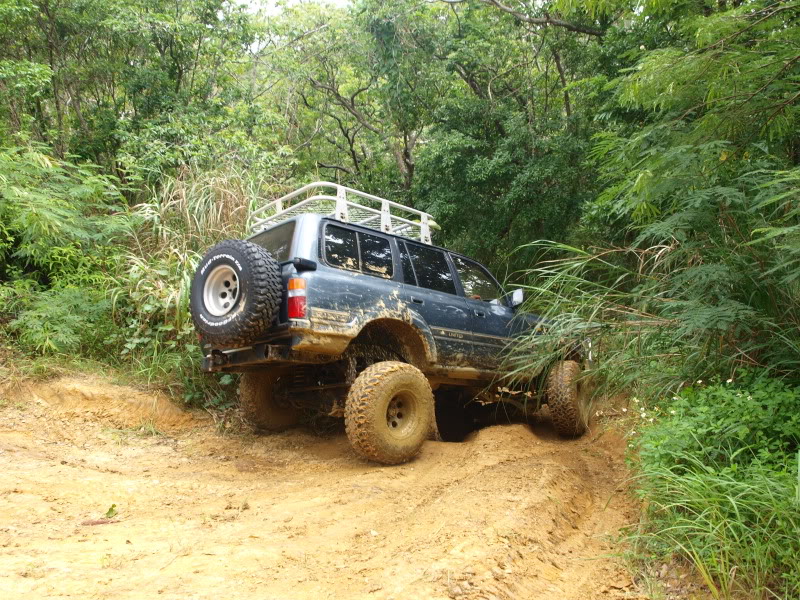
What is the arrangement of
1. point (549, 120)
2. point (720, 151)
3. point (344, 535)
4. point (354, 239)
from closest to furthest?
point (344, 535)
point (720, 151)
point (354, 239)
point (549, 120)

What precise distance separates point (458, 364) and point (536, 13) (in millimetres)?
8636

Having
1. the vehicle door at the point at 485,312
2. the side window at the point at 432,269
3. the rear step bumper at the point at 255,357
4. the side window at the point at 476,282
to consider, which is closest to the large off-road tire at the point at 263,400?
the rear step bumper at the point at 255,357

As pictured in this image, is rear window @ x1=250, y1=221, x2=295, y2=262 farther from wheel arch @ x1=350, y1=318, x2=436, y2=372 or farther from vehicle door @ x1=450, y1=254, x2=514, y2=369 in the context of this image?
vehicle door @ x1=450, y1=254, x2=514, y2=369

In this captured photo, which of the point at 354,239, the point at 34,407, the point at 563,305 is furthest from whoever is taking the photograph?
the point at 34,407

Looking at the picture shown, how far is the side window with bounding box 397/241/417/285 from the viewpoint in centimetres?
548

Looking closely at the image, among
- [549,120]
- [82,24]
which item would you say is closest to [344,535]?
[549,120]

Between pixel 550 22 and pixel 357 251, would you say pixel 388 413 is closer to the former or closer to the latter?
pixel 357 251

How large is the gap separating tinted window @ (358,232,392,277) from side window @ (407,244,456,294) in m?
0.37

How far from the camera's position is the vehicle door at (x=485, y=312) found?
6.00 metres

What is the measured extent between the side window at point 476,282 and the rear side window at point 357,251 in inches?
46.6

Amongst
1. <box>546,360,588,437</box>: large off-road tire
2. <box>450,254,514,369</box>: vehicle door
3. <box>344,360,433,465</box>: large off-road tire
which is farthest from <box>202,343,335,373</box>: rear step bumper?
<box>546,360,588,437</box>: large off-road tire

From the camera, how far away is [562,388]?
6004 mm

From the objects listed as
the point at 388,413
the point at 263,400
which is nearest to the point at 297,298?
the point at 388,413

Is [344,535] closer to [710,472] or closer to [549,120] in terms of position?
[710,472]
